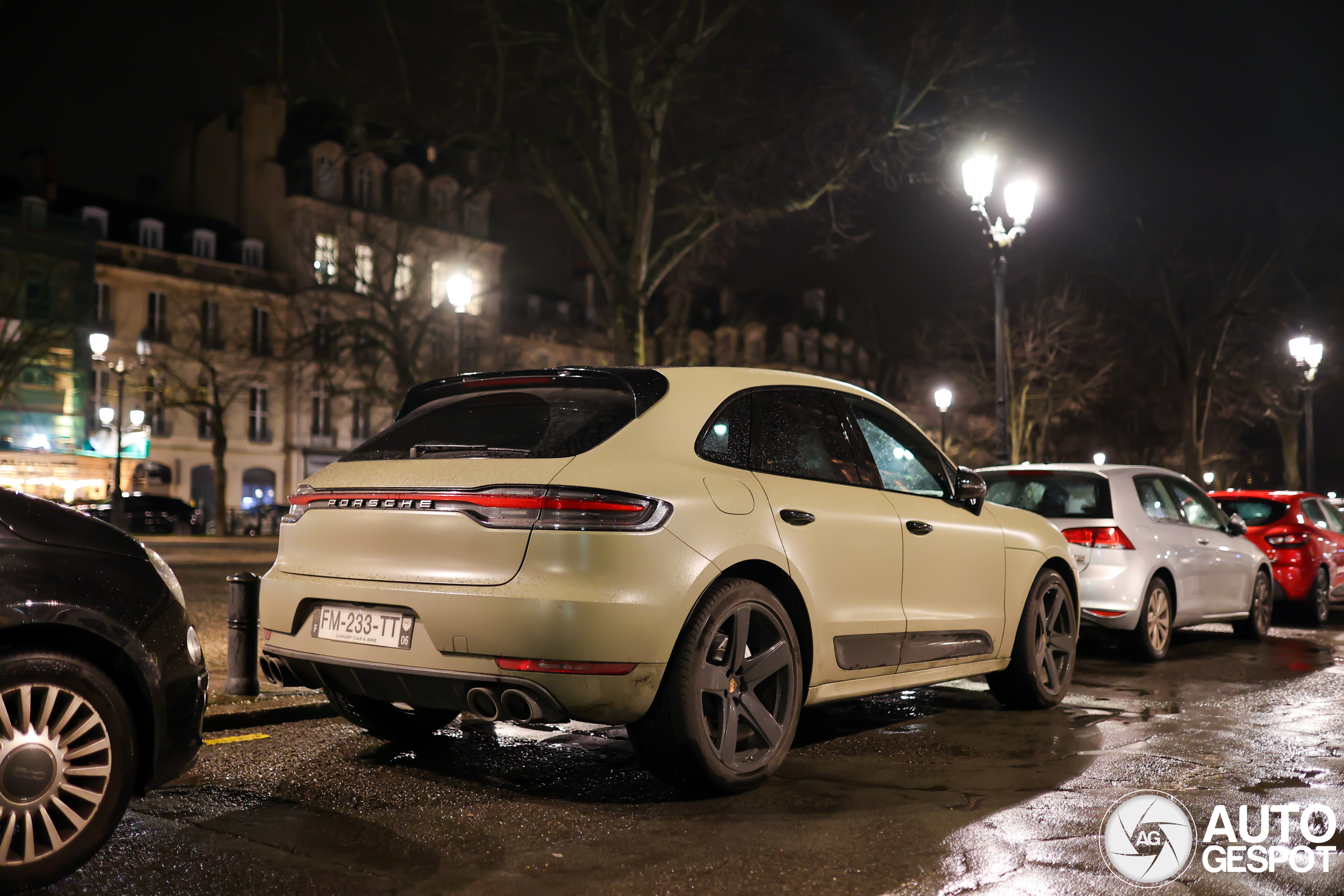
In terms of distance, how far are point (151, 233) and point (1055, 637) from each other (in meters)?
52.6

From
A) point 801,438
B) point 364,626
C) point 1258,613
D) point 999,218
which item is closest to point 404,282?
point 999,218

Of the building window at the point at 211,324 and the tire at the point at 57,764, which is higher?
the building window at the point at 211,324

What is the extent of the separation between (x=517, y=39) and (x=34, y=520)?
15.3m

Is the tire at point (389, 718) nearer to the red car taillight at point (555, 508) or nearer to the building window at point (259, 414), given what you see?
the red car taillight at point (555, 508)

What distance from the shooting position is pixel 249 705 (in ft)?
21.7

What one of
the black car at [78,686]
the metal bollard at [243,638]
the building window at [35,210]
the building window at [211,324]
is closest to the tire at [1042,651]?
the metal bollard at [243,638]

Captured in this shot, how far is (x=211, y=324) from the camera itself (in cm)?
5297

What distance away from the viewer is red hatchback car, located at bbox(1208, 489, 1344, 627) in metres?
13.3

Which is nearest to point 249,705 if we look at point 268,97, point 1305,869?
point 1305,869

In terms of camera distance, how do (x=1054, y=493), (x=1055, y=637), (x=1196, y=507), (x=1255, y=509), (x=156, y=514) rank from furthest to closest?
(x=156, y=514) → (x=1255, y=509) → (x=1196, y=507) → (x=1054, y=493) → (x=1055, y=637)

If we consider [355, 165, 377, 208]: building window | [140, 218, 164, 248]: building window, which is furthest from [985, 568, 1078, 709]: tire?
[355, 165, 377, 208]: building window

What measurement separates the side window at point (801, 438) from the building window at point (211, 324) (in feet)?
165

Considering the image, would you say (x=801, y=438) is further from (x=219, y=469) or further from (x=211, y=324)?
(x=211, y=324)

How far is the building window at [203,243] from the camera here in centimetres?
5372
